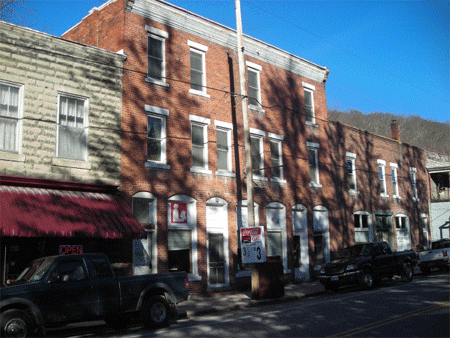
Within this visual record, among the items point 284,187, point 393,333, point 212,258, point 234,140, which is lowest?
point 393,333

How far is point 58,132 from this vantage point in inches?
604

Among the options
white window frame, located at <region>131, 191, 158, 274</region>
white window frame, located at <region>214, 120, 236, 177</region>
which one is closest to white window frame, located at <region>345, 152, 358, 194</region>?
white window frame, located at <region>214, 120, 236, 177</region>

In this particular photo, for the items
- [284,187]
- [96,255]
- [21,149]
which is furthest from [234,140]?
[96,255]

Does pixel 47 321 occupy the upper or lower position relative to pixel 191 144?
lower

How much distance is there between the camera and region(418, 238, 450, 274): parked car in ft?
77.1

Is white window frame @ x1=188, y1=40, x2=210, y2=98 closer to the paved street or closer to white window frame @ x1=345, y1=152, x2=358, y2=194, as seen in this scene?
the paved street

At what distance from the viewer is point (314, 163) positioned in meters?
25.8

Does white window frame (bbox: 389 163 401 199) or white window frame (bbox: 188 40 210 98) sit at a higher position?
white window frame (bbox: 188 40 210 98)

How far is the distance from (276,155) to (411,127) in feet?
244

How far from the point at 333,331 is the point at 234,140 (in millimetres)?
12545

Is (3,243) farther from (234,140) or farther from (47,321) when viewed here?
(234,140)

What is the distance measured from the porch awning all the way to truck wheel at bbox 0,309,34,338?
3503 mm

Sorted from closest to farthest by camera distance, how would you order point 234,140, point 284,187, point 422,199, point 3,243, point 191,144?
point 3,243 < point 191,144 < point 234,140 < point 284,187 < point 422,199

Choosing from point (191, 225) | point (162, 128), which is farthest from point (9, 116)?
point (191, 225)
